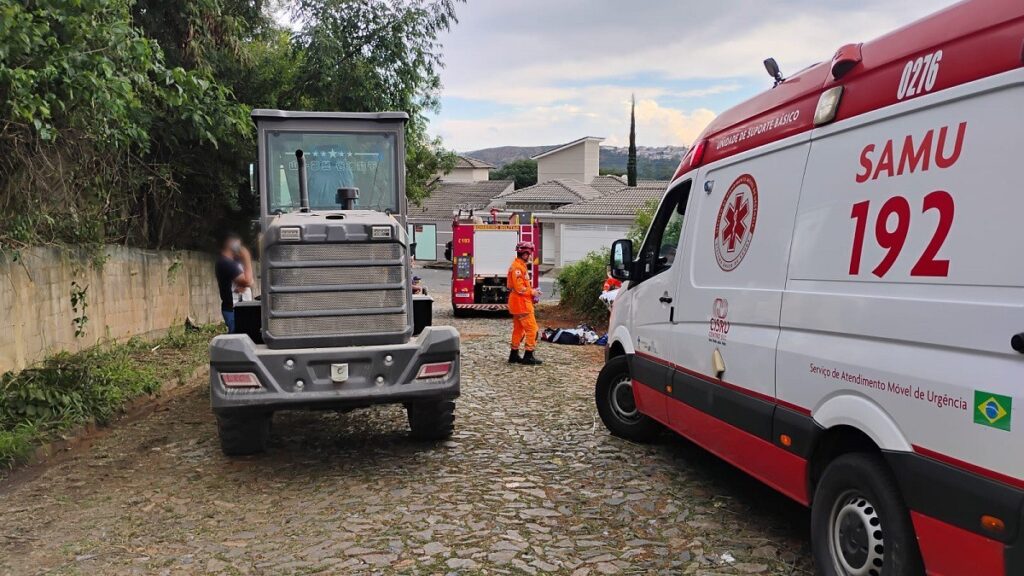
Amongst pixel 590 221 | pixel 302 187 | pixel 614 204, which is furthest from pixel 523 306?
pixel 614 204

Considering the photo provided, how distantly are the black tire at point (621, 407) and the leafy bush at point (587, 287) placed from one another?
31.2ft

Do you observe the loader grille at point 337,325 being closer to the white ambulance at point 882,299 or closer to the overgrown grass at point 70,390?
the white ambulance at point 882,299

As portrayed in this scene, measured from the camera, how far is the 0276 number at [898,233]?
10.3ft

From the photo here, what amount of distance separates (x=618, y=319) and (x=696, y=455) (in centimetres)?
133

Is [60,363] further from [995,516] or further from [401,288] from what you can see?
[995,516]

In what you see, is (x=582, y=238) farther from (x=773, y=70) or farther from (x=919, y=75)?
(x=919, y=75)

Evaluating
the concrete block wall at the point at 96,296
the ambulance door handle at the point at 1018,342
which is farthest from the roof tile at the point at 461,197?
the ambulance door handle at the point at 1018,342

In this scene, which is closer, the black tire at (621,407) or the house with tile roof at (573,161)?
the black tire at (621,407)

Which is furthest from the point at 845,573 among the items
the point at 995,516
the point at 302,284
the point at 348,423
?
the point at 348,423

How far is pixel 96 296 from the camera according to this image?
10.6 metres

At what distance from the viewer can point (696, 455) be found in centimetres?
658

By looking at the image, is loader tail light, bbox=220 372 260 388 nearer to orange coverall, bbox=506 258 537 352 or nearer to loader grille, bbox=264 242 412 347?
loader grille, bbox=264 242 412 347

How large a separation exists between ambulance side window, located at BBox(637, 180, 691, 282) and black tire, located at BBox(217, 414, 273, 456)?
3.30 meters

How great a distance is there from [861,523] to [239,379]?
4.21 meters
